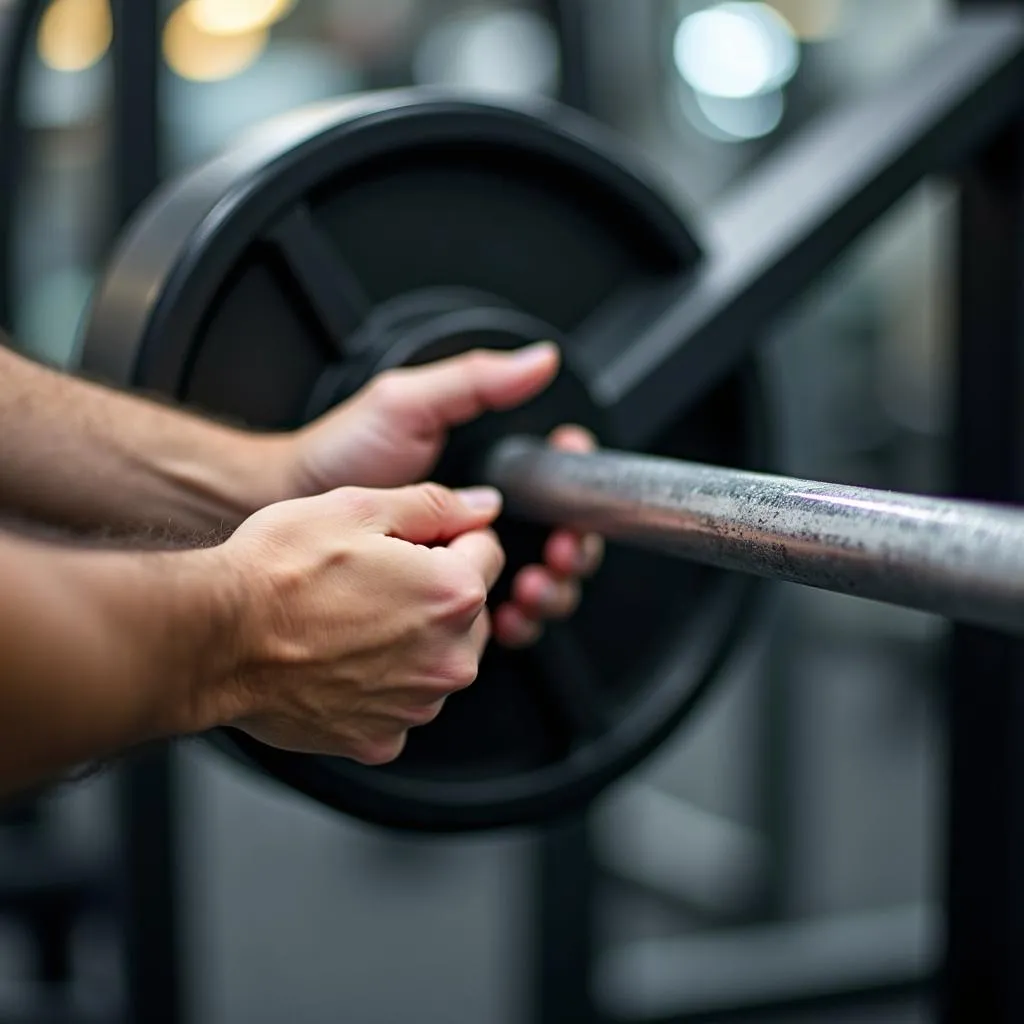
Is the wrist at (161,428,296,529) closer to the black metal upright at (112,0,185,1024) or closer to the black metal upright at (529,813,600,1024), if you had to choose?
the black metal upright at (112,0,185,1024)

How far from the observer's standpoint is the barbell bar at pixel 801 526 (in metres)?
0.40

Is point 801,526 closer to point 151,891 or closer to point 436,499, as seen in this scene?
point 436,499

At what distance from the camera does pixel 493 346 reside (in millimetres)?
693

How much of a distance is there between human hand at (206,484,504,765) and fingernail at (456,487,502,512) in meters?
0.05

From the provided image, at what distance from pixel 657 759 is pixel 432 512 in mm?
1701

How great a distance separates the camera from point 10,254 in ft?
3.86

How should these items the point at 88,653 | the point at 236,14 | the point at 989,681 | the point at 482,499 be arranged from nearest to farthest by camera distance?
the point at 88,653 → the point at 482,499 → the point at 989,681 → the point at 236,14

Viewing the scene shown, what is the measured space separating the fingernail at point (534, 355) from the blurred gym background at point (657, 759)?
0.49 meters

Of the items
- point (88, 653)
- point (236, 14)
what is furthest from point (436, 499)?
point (236, 14)

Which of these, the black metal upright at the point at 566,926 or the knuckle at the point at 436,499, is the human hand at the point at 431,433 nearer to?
the knuckle at the point at 436,499

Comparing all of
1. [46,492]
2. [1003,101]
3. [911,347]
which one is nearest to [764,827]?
[911,347]

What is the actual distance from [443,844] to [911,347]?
1.62 meters

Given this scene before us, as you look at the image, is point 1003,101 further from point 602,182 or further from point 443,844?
point 443,844

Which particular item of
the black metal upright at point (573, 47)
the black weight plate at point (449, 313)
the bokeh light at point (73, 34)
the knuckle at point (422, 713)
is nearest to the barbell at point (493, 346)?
the black weight plate at point (449, 313)
